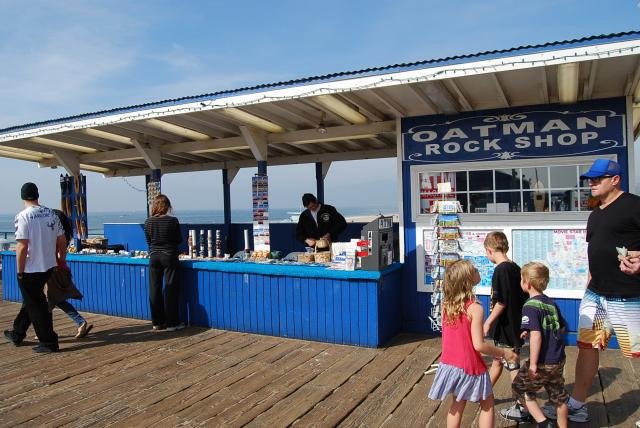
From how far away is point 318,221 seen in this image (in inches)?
277

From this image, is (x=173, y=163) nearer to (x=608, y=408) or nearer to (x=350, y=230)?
(x=350, y=230)

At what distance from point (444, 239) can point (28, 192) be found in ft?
14.2

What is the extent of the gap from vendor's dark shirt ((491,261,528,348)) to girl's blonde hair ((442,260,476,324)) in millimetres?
631

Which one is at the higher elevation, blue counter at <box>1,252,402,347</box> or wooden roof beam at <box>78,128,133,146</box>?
wooden roof beam at <box>78,128,133,146</box>

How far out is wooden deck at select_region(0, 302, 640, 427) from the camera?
355 centimetres

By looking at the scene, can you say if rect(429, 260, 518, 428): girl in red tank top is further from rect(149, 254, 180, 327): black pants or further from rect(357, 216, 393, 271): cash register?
rect(149, 254, 180, 327): black pants

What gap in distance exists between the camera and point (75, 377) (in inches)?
177

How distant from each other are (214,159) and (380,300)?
705 centimetres

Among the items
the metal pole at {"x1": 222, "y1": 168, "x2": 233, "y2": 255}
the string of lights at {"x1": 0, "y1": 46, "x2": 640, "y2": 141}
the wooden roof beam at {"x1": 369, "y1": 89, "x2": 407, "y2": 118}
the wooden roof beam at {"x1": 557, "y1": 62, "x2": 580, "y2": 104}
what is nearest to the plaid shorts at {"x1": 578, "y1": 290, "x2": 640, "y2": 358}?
the string of lights at {"x1": 0, "y1": 46, "x2": 640, "y2": 141}

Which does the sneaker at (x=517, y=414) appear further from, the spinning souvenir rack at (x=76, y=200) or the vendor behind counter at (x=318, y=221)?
the spinning souvenir rack at (x=76, y=200)

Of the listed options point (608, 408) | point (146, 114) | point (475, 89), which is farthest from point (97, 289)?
point (608, 408)

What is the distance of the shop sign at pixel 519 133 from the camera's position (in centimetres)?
493

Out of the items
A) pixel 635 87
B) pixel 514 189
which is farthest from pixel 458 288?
pixel 635 87

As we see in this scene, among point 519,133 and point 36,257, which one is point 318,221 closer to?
point 519,133
